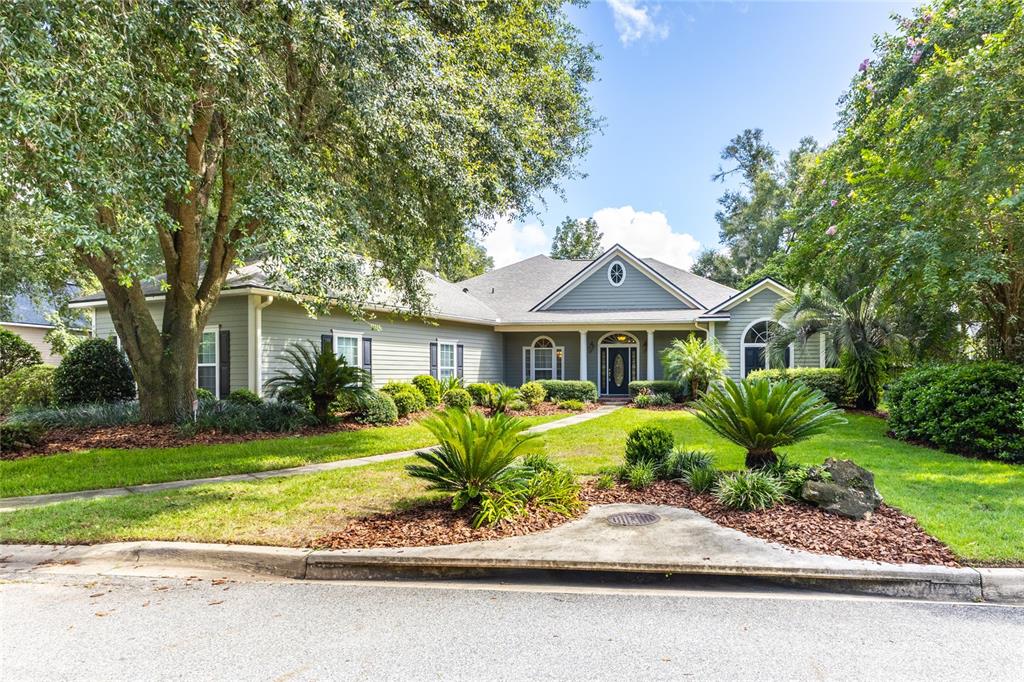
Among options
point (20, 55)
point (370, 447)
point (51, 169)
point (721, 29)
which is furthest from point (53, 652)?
point (721, 29)

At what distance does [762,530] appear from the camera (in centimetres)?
466

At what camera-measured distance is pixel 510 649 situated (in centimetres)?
309

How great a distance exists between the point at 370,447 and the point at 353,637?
6812mm

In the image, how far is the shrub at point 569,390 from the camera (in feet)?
60.7

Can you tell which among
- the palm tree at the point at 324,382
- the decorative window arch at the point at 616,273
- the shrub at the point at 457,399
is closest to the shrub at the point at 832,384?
the decorative window arch at the point at 616,273

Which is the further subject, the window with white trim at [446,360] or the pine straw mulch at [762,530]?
the window with white trim at [446,360]

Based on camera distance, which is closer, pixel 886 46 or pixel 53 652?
pixel 53 652

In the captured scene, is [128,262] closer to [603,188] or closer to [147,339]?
[147,339]

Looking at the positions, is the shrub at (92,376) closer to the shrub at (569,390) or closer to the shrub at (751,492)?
the shrub at (569,390)

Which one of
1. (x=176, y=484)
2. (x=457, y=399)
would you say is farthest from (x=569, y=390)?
(x=176, y=484)

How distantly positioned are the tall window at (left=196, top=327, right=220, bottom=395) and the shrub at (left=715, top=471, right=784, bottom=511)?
12.2m

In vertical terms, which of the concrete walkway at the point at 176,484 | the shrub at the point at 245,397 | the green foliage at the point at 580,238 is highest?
the green foliage at the point at 580,238

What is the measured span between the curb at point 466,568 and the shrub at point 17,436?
5283 mm

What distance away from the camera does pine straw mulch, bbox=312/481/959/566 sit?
4.23 meters
